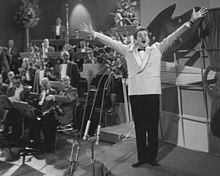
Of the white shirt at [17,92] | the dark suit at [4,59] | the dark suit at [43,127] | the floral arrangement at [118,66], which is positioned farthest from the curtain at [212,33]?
the dark suit at [4,59]

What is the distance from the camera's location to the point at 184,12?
419cm

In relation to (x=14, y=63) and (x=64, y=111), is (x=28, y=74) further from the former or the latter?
(x=64, y=111)

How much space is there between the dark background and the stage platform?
8.12 m

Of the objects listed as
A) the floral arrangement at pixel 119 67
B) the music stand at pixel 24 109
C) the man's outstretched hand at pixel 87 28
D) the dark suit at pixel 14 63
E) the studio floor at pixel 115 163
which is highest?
the dark suit at pixel 14 63

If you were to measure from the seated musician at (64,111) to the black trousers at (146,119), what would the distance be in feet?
8.03

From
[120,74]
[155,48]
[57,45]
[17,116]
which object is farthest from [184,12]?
[57,45]

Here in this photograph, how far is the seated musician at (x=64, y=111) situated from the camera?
5461mm

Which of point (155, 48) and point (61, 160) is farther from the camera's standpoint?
point (61, 160)

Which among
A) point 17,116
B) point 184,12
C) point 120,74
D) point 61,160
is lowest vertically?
point 61,160

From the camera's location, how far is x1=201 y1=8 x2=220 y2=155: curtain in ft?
11.3

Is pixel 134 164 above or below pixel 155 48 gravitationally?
below

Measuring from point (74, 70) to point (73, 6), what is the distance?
6649 mm

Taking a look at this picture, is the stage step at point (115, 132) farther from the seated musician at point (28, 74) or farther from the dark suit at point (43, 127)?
the seated musician at point (28, 74)

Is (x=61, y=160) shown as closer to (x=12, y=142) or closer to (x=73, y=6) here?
(x=12, y=142)
